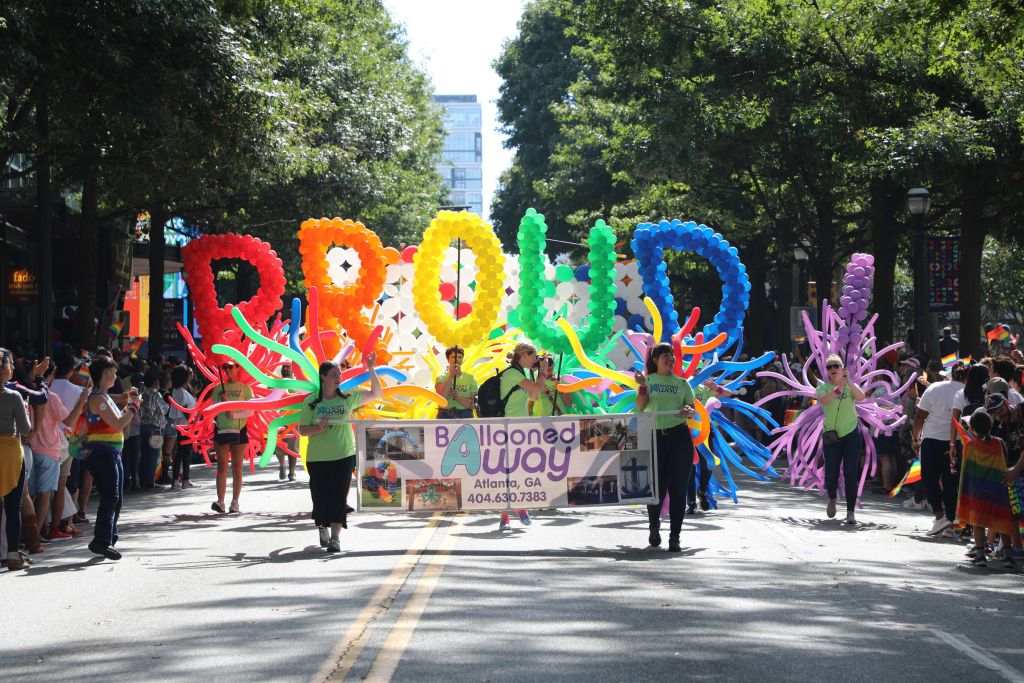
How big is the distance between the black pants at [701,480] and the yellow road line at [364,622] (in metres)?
3.90

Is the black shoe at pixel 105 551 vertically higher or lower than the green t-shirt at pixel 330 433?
lower

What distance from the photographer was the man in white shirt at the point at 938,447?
46.1 feet

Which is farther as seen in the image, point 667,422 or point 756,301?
point 756,301

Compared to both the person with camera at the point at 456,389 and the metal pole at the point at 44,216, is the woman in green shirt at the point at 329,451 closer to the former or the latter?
the person with camera at the point at 456,389

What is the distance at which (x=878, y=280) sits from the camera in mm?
27641

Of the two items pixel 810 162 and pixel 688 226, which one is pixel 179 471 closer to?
pixel 688 226

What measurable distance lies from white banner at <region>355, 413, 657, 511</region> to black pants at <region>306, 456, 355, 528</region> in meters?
0.49

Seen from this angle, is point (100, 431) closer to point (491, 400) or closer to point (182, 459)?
point (491, 400)

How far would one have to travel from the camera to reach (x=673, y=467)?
1269cm

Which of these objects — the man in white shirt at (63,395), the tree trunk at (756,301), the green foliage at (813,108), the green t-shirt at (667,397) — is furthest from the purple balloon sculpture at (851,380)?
the tree trunk at (756,301)

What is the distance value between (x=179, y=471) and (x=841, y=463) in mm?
11054

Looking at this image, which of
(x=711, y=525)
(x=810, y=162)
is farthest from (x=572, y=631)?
(x=810, y=162)

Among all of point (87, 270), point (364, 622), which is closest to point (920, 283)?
point (87, 270)

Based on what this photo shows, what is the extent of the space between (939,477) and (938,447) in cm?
35
